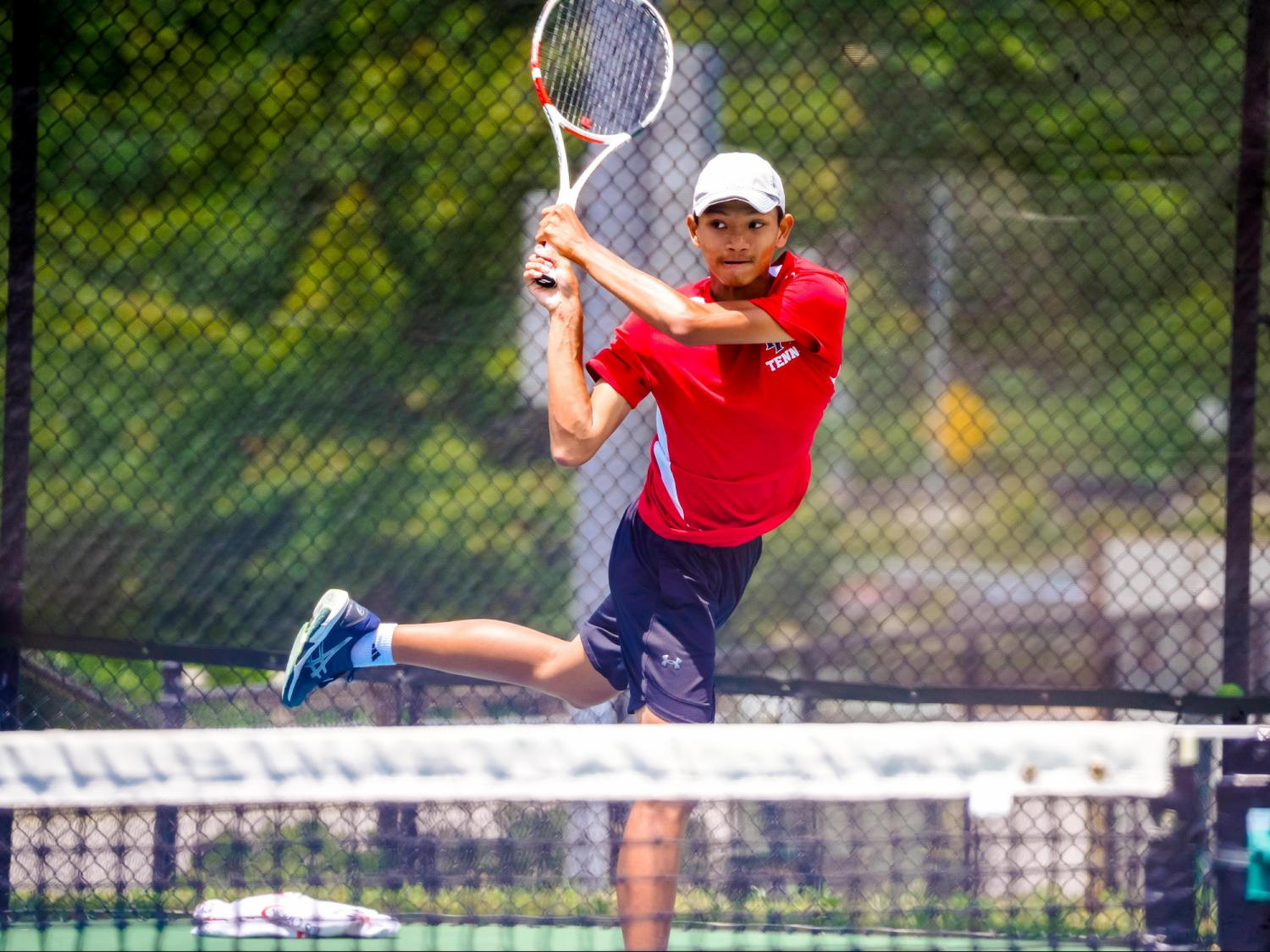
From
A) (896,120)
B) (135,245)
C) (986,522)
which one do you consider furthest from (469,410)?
(986,522)

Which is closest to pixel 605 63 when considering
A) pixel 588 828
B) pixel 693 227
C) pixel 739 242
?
pixel 693 227

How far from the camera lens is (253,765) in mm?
2080

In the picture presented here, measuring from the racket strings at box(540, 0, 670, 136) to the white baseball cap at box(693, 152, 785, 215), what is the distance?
28.0 inches

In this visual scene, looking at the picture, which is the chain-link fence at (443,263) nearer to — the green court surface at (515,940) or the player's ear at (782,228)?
the green court surface at (515,940)

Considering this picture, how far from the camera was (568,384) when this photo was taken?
262 centimetres

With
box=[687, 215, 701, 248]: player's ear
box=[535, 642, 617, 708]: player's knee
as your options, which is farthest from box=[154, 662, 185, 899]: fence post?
box=[687, 215, 701, 248]: player's ear

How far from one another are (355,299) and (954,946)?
2.50m

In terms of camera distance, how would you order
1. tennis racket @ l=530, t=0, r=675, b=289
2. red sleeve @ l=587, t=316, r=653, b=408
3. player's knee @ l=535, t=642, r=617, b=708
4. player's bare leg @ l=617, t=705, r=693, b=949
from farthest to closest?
tennis racket @ l=530, t=0, r=675, b=289 → player's knee @ l=535, t=642, r=617, b=708 → red sleeve @ l=587, t=316, r=653, b=408 → player's bare leg @ l=617, t=705, r=693, b=949

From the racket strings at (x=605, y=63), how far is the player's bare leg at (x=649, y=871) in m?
1.59

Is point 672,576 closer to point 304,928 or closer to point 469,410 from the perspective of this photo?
point 304,928

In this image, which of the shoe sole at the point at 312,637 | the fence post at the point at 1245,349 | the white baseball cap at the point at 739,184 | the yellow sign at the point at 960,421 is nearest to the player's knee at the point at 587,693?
the shoe sole at the point at 312,637

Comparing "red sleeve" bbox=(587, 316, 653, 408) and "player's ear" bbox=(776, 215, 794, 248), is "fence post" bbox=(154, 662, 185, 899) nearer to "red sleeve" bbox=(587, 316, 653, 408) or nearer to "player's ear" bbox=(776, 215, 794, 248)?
"red sleeve" bbox=(587, 316, 653, 408)

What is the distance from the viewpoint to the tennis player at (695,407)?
252cm

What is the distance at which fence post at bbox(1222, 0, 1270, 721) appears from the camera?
373cm
